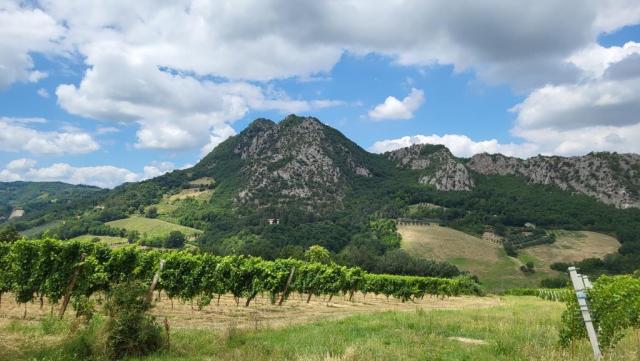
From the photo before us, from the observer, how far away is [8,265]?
934 inches

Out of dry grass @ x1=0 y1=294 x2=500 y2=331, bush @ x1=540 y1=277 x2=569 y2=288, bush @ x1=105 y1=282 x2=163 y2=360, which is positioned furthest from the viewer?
bush @ x1=540 y1=277 x2=569 y2=288

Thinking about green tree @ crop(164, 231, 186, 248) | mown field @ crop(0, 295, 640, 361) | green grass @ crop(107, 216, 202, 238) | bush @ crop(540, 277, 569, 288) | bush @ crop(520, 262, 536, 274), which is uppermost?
green grass @ crop(107, 216, 202, 238)

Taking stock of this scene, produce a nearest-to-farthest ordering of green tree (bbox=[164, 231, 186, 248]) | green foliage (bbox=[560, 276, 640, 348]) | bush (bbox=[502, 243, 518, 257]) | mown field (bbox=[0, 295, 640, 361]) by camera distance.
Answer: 1. green foliage (bbox=[560, 276, 640, 348])
2. mown field (bbox=[0, 295, 640, 361])
3. green tree (bbox=[164, 231, 186, 248])
4. bush (bbox=[502, 243, 518, 257])

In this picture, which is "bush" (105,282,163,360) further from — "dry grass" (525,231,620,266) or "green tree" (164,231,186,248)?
"dry grass" (525,231,620,266)

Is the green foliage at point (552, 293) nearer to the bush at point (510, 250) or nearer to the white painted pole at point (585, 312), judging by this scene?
the white painted pole at point (585, 312)

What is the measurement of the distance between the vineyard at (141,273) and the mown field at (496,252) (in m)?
105

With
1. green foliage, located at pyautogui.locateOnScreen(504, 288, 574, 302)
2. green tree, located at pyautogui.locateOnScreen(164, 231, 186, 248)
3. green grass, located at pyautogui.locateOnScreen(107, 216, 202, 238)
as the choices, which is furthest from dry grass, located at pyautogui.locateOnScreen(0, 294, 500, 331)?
green grass, located at pyautogui.locateOnScreen(107, 216, 202, 238)

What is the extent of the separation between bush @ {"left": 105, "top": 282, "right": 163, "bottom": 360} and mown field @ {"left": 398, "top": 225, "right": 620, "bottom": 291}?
5136 inches

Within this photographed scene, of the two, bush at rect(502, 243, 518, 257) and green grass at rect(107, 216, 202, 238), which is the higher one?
green grass at rect(107, 216, 202, 238)

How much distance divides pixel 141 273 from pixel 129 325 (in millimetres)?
16937

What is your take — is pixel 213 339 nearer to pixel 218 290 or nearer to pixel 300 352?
pixel 300 352

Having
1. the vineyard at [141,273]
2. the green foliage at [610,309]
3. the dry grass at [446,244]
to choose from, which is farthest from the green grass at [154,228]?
the green foliage at [610,309]

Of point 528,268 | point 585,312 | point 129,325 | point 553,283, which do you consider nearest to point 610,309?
point 585,312

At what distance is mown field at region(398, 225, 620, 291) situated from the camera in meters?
144
